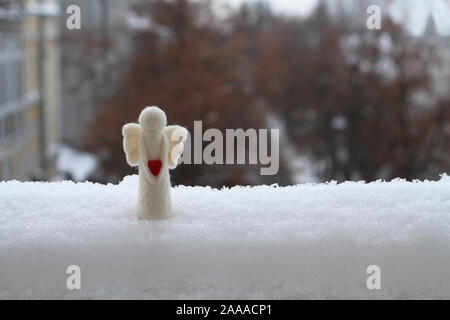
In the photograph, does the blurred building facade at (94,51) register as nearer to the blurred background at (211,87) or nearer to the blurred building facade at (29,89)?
the blurred background at (211,87)

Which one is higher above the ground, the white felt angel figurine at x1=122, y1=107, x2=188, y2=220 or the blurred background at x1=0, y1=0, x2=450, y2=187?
the blurred background at x1=0, y1=0, x2=450, y2=187

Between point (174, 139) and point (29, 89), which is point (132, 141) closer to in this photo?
point (174, 139)

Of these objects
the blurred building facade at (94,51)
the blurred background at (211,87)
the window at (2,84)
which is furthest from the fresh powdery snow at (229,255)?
the blurred building facade at (94,51)

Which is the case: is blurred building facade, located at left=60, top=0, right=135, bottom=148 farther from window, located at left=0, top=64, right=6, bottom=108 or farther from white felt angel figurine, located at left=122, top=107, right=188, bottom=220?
white felt angel figurine, located at left=122, top=107, right=188, bottom=220

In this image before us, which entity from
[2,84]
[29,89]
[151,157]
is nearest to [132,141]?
[151,157]

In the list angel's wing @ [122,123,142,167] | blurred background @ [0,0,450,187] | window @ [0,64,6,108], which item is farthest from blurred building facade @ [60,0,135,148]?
angel's wing @ [122,123,142,167]

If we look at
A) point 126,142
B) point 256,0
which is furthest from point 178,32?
point 126,142

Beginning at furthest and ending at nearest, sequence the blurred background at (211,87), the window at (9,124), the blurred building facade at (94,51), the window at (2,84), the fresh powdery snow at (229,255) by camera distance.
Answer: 1. the blurred building facade at (94,51)
2. the blurred background at (211,87)
3. the window at (9,124)
4. the window at (2,84)
5. the fresh powdery snow at (229,255)
